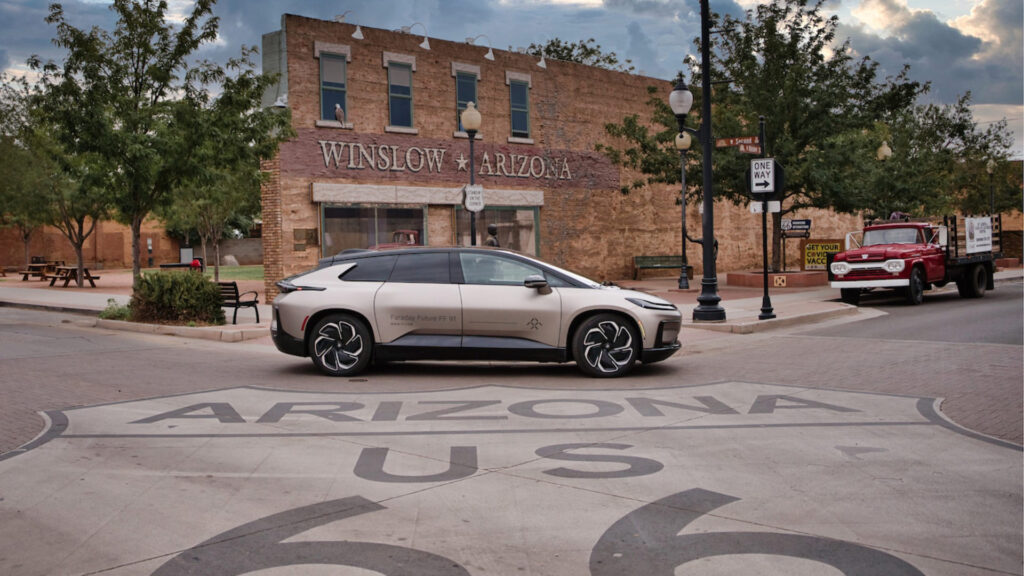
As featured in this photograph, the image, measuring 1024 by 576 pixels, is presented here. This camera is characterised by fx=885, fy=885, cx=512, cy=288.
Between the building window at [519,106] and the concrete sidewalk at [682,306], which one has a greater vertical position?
the building window at [519,106]

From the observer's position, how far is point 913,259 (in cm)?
2084

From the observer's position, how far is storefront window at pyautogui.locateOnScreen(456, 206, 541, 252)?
26.5 meters

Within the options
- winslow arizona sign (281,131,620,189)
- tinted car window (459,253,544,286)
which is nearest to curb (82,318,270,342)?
tinted car window (459,253,544,286)

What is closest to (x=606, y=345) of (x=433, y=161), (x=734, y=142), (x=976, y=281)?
(x=734, y=142)

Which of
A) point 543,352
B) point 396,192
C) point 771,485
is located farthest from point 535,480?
point 396,192

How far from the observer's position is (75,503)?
527 cm

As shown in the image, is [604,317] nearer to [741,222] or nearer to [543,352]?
[543,352]

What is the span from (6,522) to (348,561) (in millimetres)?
2100

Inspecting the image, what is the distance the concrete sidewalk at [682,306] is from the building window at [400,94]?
626 centimetres

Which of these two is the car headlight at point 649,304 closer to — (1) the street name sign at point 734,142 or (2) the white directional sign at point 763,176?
(1) the street name sign at point 734,142

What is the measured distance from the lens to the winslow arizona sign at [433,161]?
23250 mm

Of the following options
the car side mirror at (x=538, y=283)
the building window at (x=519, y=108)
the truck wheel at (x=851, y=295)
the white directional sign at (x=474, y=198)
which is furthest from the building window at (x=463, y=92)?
the car side mirror at (x=538, y=283)

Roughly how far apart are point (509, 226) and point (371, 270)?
17.4m

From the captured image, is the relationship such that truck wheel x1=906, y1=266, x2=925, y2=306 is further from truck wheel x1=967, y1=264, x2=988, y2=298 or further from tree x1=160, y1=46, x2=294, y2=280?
tree x1=160, y1=46, x2=294, y2=280
